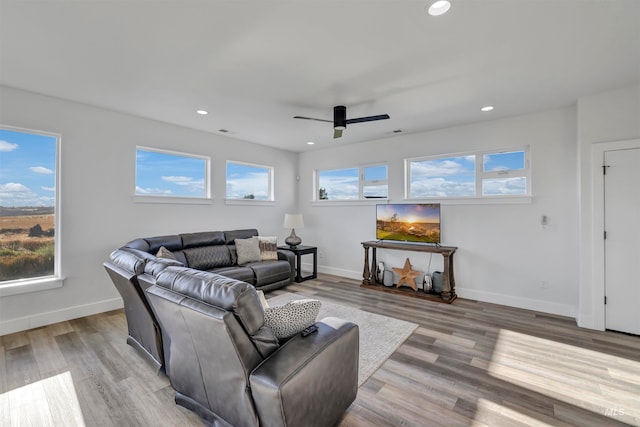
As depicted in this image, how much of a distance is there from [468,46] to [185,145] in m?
4.14

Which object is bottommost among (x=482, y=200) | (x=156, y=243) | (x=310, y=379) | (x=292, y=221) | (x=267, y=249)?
(x=310, y=379)

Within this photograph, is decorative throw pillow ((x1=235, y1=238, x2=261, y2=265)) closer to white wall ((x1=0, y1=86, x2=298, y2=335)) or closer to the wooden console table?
white wall ((x1=0, y1=86, x2=298, y2=335))

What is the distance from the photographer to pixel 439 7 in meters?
1.82

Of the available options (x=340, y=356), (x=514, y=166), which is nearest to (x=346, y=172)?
(x=514, y=166)

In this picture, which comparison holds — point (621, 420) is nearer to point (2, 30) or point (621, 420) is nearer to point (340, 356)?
point (340, 356)

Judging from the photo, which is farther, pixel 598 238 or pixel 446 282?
pixel 446 282

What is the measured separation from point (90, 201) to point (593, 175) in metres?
6.12

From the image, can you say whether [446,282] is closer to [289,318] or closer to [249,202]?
[289,318]

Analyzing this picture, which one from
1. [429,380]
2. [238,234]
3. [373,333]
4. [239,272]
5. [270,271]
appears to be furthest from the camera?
[238,234]

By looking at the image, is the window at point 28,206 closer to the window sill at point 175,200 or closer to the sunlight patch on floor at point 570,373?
the window sill at point 175,200

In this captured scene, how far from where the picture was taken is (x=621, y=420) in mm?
1852

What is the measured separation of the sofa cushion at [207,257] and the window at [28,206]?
149 centimetres

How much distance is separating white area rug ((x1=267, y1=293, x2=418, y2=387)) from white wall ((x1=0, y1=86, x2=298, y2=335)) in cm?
227

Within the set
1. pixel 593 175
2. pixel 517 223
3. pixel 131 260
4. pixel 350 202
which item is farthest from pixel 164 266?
pixel 593 175
